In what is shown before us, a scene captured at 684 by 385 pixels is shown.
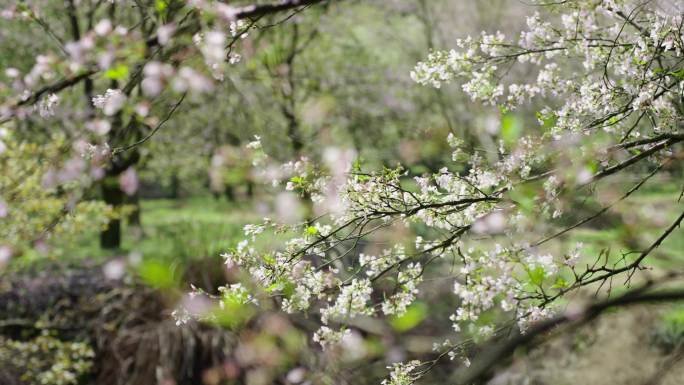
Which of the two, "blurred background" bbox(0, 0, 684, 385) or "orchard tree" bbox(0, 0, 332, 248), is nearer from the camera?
"orchard tree" bbox(0, 0, 332, 248)

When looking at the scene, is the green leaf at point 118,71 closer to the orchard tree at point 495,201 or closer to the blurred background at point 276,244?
the blurred background at point 276,244

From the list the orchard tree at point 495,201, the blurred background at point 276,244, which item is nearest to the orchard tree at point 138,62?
the blurred background at point 276,244

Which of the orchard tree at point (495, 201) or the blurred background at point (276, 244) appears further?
the blurred background at point (276, 244)

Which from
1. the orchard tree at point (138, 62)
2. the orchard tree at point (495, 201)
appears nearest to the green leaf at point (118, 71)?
the orchard tree at point (138, 62)

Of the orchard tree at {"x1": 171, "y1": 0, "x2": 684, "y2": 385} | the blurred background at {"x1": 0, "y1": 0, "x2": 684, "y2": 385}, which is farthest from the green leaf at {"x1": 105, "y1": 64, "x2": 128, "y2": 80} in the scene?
the orchard tree at {"x1": 171, "y1": 0, "x2": 684, "y2": 385}

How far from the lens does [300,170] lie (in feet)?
8.77

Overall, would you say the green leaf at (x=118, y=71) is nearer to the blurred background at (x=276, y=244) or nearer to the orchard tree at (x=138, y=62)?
the orchard tree at (x=138, y=62)

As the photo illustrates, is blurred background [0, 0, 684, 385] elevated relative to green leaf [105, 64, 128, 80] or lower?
elevated

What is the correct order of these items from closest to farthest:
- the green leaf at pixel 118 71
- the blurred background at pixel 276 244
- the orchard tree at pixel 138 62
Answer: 1. the green leaf at pixel 118 71
2. the orchard tree at pixel 138 62
3. the blurred background at pixel 276 244

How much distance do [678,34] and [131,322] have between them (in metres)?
4.58

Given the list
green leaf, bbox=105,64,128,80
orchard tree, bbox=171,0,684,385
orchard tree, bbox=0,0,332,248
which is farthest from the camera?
orchard tree, bbox=171,0,684,385

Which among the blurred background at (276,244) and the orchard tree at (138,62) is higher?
the blurred background at (276,244)

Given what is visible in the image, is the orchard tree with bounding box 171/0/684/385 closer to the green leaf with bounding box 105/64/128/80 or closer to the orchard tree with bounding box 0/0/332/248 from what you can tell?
the orchard tree with bounding box 0/0/332/248

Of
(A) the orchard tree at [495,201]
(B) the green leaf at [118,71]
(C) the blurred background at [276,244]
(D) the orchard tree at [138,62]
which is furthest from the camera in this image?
(C) the blurred background at [276,244]
